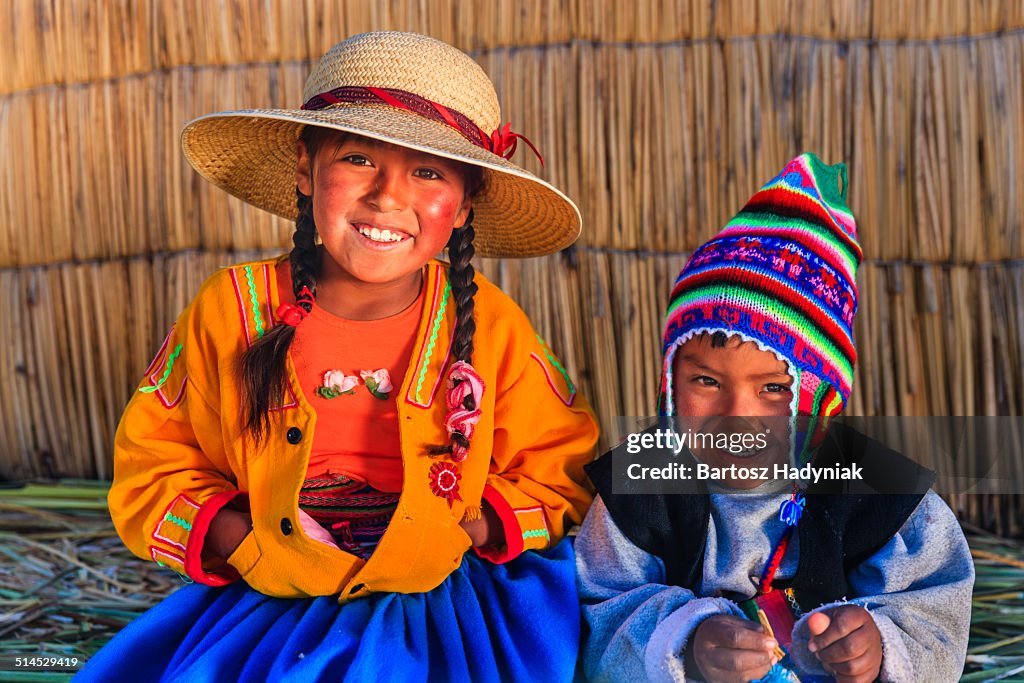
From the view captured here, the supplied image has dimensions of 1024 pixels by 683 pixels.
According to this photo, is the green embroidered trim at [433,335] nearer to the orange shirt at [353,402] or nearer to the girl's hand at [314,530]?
the orange shirt at [353,402]

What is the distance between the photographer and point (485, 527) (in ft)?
7.23

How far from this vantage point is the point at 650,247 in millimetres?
3213

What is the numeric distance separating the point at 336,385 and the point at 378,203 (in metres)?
0.36

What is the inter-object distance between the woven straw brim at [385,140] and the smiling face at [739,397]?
41 centimetres

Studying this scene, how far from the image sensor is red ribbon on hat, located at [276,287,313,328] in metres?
2.14

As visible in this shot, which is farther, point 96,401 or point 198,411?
point 96,401

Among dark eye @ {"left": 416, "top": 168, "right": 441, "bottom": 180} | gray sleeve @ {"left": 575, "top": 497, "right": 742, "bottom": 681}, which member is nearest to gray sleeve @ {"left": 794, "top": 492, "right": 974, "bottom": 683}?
gray sleeve @ {"left": 575, "top": 497, "right": 742, "bottom": 681}

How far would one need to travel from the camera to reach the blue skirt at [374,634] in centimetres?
195

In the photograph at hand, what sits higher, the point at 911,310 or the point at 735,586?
the point at 911,310

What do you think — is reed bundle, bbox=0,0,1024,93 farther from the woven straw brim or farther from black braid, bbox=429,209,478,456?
black braid, bbox=429,209,478,456

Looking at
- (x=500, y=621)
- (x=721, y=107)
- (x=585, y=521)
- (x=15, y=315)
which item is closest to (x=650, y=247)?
(x=721, y=107)

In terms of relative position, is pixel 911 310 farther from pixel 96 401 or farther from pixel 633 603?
pixel 96 401

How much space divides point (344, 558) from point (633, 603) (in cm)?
53

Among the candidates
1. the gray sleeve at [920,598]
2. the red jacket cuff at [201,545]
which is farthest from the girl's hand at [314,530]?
the gray sleeve at [920,598]
